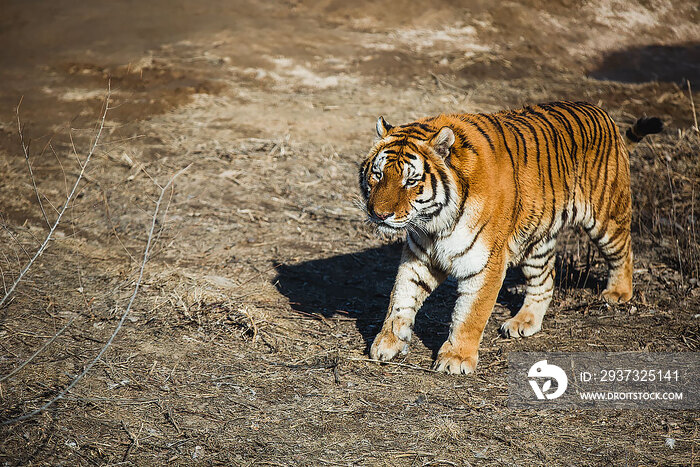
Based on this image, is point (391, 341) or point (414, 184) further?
point (391, 341)

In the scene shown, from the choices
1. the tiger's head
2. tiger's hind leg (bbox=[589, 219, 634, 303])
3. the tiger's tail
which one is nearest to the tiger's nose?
the tiger's head

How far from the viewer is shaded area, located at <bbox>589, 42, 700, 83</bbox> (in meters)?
10.9

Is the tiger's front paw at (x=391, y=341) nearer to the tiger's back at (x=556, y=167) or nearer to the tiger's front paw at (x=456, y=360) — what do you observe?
the tiger's front paw at (x=456, y=360)

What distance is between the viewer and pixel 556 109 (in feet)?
15.2

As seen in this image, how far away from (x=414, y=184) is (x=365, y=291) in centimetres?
180

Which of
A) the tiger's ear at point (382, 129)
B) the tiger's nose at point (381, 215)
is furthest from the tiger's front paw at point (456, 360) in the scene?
the tiger's ear at point (382, 129)

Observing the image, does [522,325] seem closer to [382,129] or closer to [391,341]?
[391,341]

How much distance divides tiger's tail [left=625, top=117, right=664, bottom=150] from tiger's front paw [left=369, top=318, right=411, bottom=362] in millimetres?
2316

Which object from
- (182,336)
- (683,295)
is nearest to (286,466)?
(182,336)

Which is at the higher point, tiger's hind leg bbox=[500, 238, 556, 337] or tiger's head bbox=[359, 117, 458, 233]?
tiger's head bbox=[359, 117, 458, 233]

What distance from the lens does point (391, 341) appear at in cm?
408

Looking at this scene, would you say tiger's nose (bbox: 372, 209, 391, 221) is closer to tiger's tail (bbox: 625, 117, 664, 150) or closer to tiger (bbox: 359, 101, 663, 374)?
tiger (bbox: 359, 101, 663, 374)

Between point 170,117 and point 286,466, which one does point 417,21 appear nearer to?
point 170,117

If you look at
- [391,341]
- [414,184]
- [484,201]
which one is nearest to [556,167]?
[484,201]
